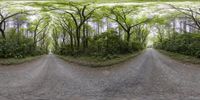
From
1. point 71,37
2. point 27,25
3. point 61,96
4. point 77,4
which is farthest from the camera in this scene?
point 27,25

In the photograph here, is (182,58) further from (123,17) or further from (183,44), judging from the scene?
(123,17)

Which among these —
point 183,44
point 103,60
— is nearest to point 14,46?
point 103,60

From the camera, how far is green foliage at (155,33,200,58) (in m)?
9.45

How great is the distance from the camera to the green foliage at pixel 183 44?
31.0 feet

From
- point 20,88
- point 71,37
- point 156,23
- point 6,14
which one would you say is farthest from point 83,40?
point 6,14

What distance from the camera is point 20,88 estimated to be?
5188mm

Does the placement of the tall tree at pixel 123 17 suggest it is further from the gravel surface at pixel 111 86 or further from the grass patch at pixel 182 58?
the grass patch at pixel 182 58

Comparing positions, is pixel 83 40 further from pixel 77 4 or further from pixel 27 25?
pixel 27 25

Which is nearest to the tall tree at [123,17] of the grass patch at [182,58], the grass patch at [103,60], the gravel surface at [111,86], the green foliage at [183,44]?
the grass patch at [103,60]

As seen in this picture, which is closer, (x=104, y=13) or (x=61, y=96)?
(x=61, y=96)

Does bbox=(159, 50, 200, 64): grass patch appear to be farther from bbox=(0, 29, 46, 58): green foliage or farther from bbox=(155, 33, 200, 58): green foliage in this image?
bbox=(0, 29, 46, 58): green foliage

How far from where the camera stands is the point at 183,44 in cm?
1005

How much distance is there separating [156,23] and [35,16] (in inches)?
243

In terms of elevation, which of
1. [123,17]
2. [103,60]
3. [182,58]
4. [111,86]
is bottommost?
[111,86]
